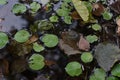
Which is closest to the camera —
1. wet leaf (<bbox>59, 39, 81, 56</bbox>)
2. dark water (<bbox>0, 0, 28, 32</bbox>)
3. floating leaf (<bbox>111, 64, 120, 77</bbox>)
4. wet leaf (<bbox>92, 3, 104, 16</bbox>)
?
floating leaf (<bbox>111, 64, 120, 77</bbox>)

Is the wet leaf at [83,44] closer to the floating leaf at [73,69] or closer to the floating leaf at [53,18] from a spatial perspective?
the floating leaf at [73,69]

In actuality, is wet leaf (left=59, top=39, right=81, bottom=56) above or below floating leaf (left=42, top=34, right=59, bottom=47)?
below

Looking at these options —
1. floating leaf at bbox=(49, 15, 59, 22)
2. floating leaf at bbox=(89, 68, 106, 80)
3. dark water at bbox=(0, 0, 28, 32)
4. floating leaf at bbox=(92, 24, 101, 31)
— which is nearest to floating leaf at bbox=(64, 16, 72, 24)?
floating leaf at bbox=(49, 15, 59, 22)

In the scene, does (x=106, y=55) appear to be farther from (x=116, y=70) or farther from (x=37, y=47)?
(x=37, y=47)

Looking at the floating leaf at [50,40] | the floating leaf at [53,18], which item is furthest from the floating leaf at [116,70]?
the floating leaf at [53,18]

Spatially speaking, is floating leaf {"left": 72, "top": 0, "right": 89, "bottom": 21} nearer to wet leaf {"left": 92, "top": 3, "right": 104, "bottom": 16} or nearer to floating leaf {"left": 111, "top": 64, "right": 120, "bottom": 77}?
wet leaf {"left": 92, "top": 3, "right": 104, "bottom": 16}

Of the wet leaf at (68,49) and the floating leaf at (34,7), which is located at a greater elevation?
the floating leaf at (34,7)
